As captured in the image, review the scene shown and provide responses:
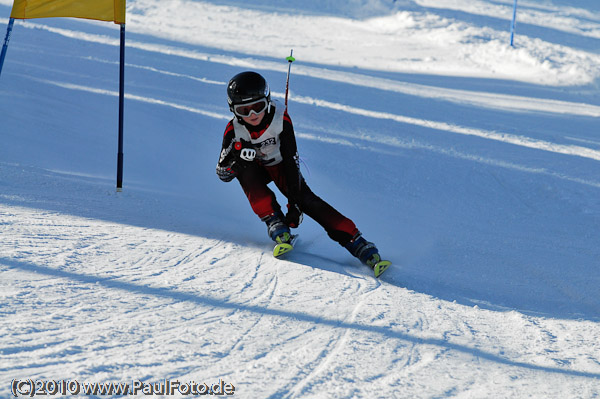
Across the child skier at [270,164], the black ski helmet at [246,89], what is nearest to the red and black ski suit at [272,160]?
the child skier at [270,164]

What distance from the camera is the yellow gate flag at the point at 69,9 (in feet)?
16.7

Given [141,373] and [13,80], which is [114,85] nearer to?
[13,80]

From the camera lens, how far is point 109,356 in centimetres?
262

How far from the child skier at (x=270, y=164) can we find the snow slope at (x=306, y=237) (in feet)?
0.70

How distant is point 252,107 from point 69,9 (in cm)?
194

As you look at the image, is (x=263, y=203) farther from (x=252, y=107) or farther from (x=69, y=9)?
(x=69, y=9)

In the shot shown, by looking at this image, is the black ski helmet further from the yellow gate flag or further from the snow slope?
the yellow gate flag

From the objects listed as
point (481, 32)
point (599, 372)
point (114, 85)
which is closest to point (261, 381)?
point (599, 372)

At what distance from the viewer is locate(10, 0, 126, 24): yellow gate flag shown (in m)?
5.08

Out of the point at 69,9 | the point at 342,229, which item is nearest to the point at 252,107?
the point at 342,229

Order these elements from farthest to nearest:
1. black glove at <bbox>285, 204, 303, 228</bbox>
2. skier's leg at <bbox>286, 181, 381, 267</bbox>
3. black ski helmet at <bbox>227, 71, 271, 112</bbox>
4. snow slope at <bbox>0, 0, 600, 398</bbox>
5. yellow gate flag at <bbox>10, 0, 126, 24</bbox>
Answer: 1. yellow gate flag at <bbox>10, 0, 126, 24</bbox>
2. black glove at <bbox>285, 204, 303, 228</bbox>
3. skier's leg at <bbox>286, 181, 381, 267</bbox>
4. black ski helmet at <bbox>227, 71, 271, 112</bbox>
5. snow slope at <bbox>0, 0, 600, 398</bbox>

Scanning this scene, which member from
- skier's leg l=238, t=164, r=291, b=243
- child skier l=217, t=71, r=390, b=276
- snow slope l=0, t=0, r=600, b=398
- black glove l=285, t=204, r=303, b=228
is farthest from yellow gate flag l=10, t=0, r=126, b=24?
black glove l=285, t=204, r=303, b=228

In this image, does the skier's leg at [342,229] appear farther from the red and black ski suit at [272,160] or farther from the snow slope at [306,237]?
the snow slope at [306,237]

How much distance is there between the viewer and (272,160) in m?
4.84
